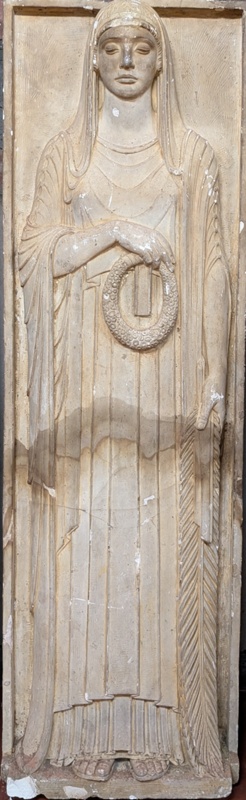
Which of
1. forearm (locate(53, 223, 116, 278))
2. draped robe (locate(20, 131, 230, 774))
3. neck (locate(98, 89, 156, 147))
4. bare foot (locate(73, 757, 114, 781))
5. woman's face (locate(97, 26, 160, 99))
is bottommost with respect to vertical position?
bare foot (locate(73, 757, 114, 781))

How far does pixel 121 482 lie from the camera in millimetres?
3832

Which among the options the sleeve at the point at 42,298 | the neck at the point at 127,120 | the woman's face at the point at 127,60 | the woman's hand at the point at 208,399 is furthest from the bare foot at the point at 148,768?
the woman's face at the point at 127,60

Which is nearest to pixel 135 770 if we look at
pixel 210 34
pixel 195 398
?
pixel 195 398

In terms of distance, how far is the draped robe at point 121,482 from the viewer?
379cm

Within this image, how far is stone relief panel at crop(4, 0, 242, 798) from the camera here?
3777 millimetres

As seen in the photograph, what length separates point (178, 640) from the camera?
153 inches

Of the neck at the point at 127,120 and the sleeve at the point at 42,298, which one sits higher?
the neck at the point at 127,120

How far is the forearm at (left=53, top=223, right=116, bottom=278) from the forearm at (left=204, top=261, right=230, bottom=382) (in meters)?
0.36

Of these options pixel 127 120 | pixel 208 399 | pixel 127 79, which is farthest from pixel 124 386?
pixel 127 79

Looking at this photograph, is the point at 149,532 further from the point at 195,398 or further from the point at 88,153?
the point at 88,153

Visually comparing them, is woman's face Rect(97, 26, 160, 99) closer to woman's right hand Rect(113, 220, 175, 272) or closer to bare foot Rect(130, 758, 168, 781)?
woman's right hand Rect(113, 220, 175, 272)

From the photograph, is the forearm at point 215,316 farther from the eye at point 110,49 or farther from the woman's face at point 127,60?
the eye at point 110,49

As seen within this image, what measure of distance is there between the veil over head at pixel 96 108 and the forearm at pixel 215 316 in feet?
1.18

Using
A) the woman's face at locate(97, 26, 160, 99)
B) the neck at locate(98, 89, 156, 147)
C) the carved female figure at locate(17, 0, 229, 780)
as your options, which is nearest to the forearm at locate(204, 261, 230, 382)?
the carved female figure at locate(17, 0, 229, 780)
